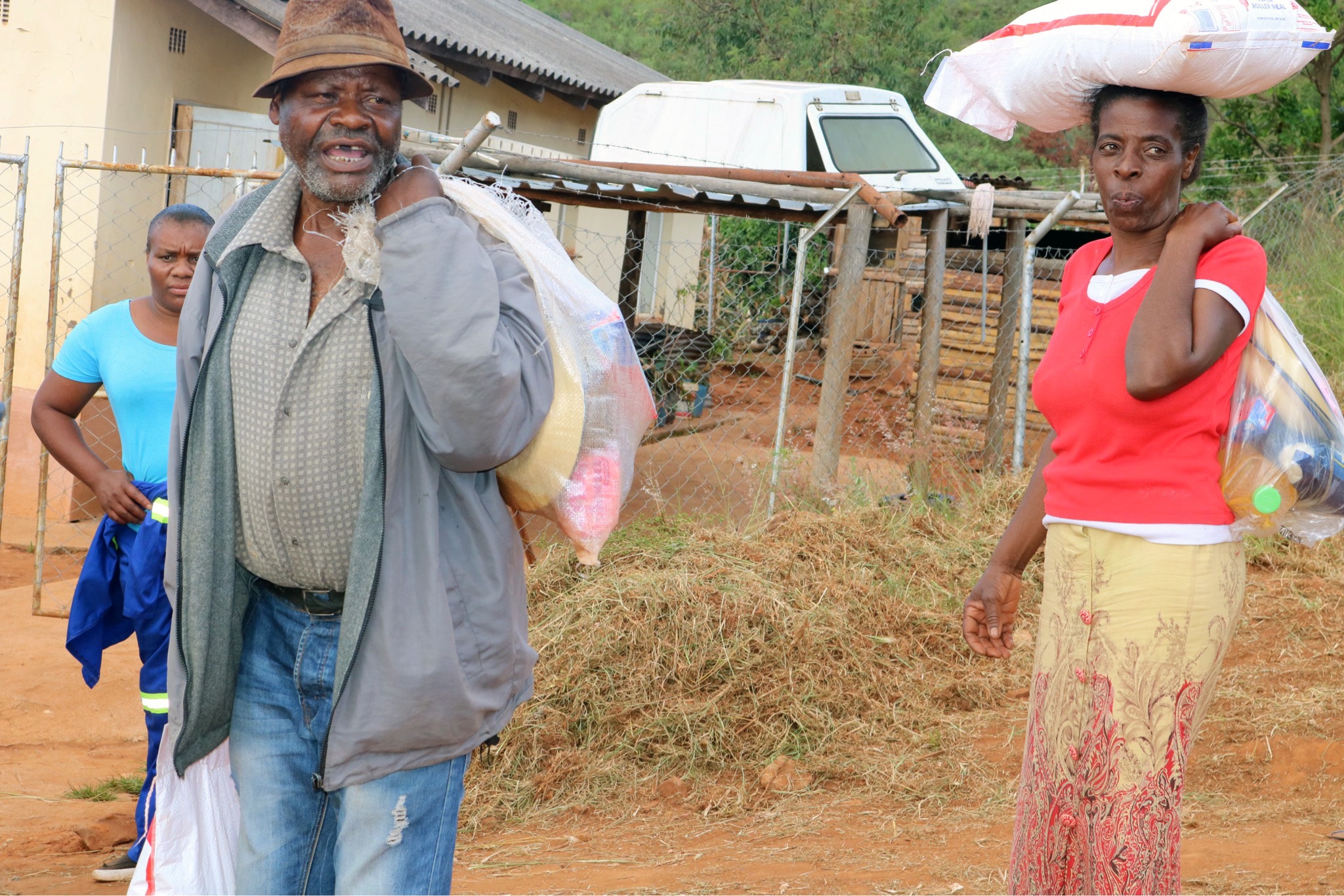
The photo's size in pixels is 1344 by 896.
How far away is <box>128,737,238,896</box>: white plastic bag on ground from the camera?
2.21 metres

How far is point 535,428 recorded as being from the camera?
203 cm

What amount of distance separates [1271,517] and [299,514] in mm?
1743

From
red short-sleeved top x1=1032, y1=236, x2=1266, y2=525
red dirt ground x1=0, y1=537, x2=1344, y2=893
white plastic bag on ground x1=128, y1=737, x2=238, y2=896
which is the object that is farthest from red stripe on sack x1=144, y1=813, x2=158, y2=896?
red short-sleeved top x1=1032, y1=236, x2=1266, y2=525

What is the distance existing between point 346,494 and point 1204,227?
1.63 m

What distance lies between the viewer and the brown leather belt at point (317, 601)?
2109 mm

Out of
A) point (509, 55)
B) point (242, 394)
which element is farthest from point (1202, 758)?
point (509, 55)

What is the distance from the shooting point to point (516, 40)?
1306 centimetres

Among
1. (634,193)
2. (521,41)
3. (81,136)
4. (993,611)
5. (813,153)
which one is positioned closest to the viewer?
(993,611)

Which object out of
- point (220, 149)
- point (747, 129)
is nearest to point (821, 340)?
point (747, 129)

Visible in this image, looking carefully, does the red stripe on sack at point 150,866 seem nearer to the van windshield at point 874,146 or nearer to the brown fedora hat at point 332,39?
the brown fedora hat at point 332,39

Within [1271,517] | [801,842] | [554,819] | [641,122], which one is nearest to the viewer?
[1271,517]

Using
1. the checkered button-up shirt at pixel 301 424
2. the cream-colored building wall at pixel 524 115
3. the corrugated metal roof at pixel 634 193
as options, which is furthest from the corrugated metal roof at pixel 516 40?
the checkered button-up shirt at pixel 301 424

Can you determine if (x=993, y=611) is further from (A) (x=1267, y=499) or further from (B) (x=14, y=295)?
(B) (x=14, y=295)

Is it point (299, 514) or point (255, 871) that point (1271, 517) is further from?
point (255, 871)
